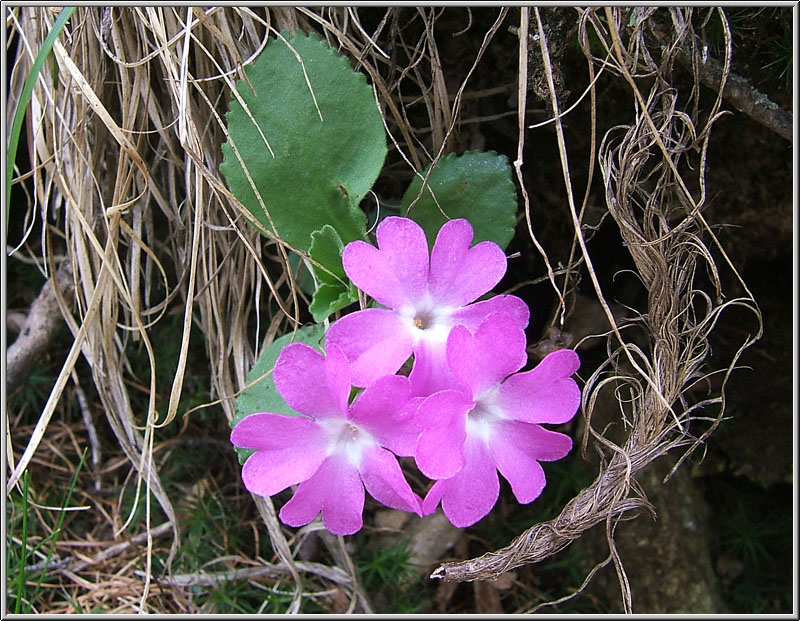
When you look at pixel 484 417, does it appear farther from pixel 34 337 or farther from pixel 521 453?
pixel 34 337

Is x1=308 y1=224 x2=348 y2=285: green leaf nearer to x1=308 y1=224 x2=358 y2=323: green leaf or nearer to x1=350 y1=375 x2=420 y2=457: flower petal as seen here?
x1=308 y1=224 x2=358 y2=323: green leaf

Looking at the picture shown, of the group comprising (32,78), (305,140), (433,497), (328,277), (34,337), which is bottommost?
(34,337)

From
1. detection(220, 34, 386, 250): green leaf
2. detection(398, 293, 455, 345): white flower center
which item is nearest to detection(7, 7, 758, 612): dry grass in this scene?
detection(220, 34, 386, 250): green leaf

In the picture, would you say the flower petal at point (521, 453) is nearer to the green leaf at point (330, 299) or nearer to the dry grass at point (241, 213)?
the dry grass at point (241, 213)

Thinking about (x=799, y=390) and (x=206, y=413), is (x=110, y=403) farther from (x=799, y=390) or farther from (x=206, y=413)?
(x=799, y=390)

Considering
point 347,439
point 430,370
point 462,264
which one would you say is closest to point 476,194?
point 462,264

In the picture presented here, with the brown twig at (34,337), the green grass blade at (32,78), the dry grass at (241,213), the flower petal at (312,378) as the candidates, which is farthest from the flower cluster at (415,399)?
the brown twig at (34,337)
